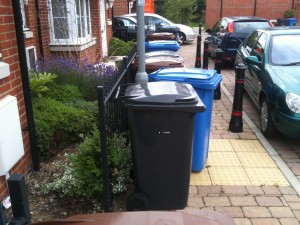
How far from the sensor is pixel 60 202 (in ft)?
11.8

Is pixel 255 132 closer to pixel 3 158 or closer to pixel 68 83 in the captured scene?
pixel 68 83

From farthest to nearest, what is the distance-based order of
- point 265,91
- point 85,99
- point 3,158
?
point 85,99 < point 265,91 < point 3,158

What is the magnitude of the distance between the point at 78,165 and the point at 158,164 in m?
0.77

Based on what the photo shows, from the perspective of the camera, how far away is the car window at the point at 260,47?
6.40 m

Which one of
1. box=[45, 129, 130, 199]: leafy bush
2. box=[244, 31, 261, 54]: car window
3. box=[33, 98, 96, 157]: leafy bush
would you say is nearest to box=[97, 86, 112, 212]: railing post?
box=[45, 129, 130, 199]: leafy bush

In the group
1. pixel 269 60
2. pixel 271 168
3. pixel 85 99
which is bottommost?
pixel 271 168

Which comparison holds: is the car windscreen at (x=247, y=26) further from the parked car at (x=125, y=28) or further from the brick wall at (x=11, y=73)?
the brick wall at (x=11, y=73)

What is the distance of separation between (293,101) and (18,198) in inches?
158

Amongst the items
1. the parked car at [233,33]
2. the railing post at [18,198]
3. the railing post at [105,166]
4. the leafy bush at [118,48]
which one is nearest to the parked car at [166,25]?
the leafy bush at [118,48]

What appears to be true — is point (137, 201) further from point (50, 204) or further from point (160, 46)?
point (160, 46)

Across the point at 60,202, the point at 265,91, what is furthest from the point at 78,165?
the point at 265,91

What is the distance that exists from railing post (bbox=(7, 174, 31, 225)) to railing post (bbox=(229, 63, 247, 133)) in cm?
439

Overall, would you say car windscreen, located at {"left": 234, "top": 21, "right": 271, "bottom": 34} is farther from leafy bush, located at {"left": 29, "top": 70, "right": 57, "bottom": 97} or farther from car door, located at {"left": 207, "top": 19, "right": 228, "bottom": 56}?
leafy bush, located at {"left": 29, "top": 70, "right": 57, "bottom": 97}

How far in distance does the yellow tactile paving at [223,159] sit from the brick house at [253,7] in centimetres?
2726
